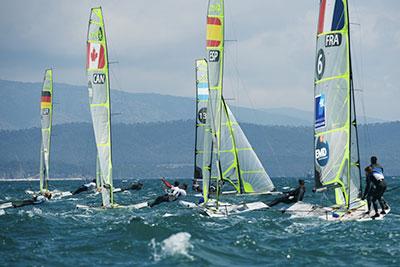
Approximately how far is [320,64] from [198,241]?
8.47 m

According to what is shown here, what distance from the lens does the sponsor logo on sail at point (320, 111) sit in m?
27.9

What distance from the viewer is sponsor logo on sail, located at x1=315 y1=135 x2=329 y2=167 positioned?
91.2 ft

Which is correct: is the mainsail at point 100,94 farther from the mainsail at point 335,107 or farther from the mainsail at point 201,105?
the mainsail at point 201,105

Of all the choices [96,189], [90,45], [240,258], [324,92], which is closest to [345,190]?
[324,92]

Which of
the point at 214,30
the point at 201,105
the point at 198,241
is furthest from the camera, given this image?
the point at 201,105

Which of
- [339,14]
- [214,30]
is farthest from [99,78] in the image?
[339,14]

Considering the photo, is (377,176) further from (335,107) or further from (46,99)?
(46,99)

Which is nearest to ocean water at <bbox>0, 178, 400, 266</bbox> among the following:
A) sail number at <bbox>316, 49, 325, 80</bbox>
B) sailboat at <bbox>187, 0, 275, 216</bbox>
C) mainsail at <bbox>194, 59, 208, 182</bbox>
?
sailboat at <bbox>187, 0, 275, 216</bbox>

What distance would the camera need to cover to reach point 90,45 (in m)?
34.1

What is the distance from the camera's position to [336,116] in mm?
27438

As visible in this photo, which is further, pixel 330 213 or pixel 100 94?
pixel 100 94

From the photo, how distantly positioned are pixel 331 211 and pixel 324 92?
421 cm

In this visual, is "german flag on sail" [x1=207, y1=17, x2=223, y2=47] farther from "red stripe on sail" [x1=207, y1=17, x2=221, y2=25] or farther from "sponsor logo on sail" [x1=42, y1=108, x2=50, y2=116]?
"sponsor logo on sail" [x1=42, y1=108, x2=50, y2=116]

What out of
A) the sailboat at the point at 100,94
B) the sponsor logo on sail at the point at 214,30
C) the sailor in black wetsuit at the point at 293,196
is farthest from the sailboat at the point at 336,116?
the sailboat at the point at 100,94
